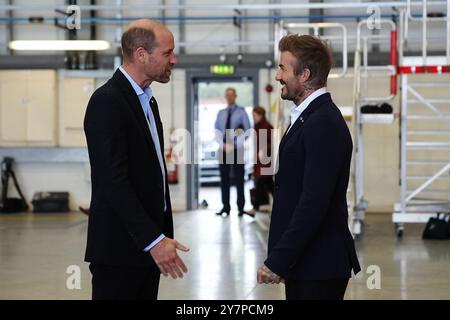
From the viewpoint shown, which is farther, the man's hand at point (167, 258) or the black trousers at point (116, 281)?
the black trousers at point (116, 281)

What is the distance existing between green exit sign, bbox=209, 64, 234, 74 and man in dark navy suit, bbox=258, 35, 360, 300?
11721mm

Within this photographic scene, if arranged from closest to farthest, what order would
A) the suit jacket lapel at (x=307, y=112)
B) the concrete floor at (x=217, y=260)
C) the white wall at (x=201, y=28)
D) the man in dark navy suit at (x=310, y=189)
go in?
the man in dark navy suit at (x=310, y=189) < the suit jacket lapel at (x=307, y=112) < the concrete floor at (x=217, y=260) < the white wall at (x=201, y=28)

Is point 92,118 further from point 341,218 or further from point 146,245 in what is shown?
point 341,218

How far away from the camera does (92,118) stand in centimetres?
325

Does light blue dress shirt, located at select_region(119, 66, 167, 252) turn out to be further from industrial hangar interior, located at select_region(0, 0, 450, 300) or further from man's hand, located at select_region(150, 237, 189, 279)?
man's hand, located at select_region(150, 237, 189, 279)

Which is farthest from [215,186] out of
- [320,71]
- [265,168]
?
[320,71]

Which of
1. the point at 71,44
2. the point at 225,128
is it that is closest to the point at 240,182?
the point at 225,128

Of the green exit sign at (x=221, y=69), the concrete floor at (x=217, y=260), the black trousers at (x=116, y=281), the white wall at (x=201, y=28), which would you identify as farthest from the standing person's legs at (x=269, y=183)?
the black trousers at (x=116, y=281)

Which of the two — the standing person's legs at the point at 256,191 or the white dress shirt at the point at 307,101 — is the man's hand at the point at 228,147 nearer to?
the standing person's legs at the point at 256,191

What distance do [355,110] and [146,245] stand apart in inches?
307

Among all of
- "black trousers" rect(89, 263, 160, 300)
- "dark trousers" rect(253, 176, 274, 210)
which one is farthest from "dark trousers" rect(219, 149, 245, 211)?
"black trousers" rect(89, 263, 160, 300)

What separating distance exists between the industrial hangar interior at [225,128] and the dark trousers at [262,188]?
0.03 m

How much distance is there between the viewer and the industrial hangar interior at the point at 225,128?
7.93m

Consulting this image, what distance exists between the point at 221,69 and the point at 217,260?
6.52m
